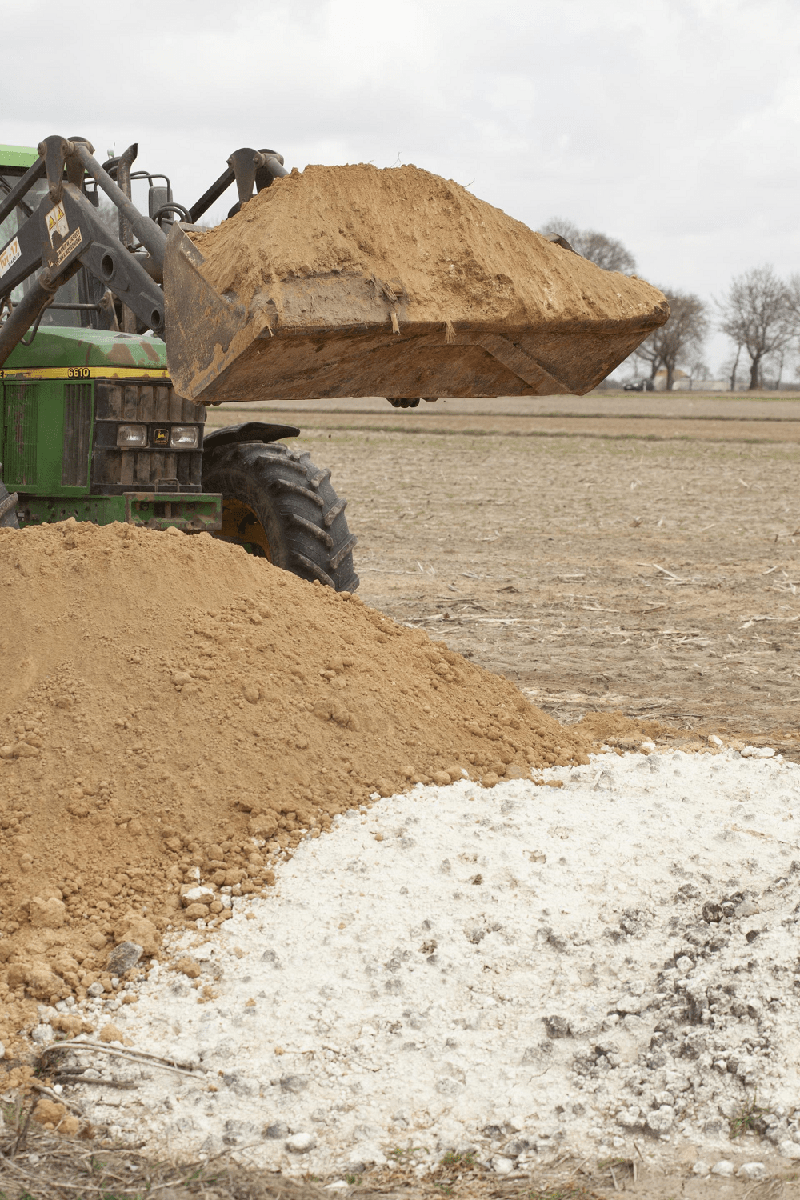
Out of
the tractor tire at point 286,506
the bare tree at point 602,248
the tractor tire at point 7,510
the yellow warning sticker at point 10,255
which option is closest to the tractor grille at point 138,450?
the tractor tire at point 286,506

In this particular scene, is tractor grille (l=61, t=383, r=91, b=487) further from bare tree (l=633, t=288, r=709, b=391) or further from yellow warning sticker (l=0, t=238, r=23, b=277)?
bare tree (l=633, t=288, r=709, b=391)

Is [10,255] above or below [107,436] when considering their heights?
above

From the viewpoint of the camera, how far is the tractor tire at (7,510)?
6.20m

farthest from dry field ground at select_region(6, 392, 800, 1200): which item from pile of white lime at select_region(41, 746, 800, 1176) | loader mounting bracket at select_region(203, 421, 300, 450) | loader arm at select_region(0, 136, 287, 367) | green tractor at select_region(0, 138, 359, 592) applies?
loader arm at select_region(0, 136, 287, 367)

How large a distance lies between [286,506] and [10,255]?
6.27 ft

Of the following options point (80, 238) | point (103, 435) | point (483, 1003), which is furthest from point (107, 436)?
point (483, 1003)

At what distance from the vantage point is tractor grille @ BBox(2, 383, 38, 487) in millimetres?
6906

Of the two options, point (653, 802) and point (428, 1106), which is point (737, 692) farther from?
point (428, 1106)

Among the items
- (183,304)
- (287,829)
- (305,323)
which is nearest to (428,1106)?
(287,829)

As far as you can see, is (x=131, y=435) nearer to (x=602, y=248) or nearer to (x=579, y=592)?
(x=579, y=592)

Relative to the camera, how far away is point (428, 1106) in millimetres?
3305

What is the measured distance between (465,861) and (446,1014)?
0.83m

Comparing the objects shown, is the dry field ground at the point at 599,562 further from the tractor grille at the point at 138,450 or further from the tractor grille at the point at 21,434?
the tractor grille at the point at 21,434

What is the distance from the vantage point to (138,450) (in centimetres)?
669
